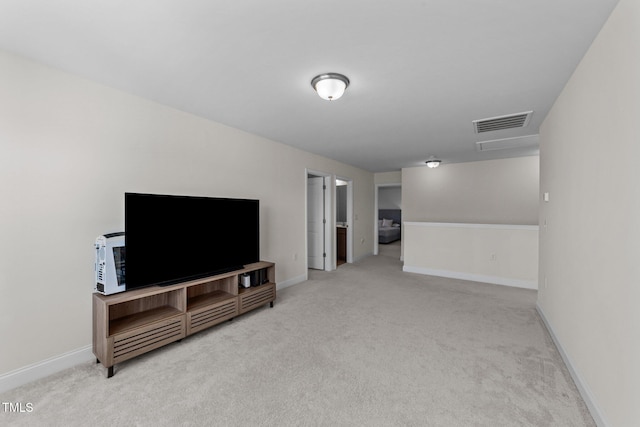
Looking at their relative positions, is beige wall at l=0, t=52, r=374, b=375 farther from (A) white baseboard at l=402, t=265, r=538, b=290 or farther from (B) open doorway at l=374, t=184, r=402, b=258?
(B) open doorway at l=374, t=184, r=402, b=258

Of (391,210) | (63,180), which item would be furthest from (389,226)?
(63,180)

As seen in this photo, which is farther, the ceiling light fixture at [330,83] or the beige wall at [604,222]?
the ceiling light fixture at [330,83]

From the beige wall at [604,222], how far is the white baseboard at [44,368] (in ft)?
11.7

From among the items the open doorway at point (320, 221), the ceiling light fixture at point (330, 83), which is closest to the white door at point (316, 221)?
the open doorway at point (320, 221)

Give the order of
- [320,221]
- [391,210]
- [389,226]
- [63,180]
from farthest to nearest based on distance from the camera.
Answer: [391,210] → [389,226] → [320,221] → [63,180]

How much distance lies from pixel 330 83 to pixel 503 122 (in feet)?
8.04

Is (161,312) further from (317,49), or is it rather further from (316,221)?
(316,221)

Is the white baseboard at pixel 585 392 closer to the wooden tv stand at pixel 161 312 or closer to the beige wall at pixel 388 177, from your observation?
the wooden tv stand at pixel 161 312

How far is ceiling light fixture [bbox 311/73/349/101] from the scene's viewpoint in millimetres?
2113

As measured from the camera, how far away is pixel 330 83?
212 centimetres

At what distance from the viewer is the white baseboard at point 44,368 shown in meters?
1.88

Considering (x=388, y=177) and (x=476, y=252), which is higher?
(x=388, y=177)

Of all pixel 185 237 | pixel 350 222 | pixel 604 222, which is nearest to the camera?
pixel 604 222

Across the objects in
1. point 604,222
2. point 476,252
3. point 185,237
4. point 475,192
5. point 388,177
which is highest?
point 388,177
